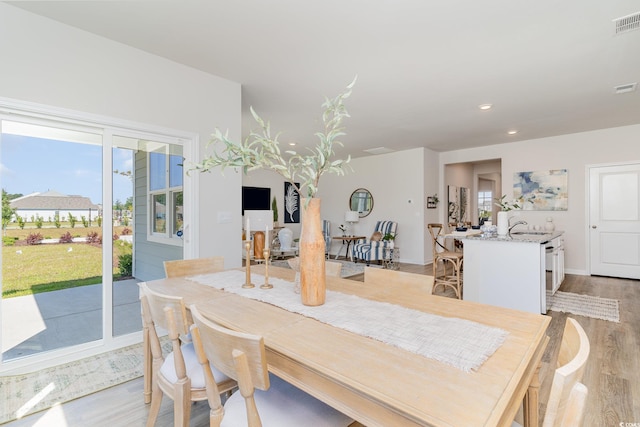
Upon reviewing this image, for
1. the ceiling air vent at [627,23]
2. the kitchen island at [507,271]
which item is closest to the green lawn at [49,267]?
the kitchen island at [507,271]

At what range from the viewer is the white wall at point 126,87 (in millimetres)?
2234

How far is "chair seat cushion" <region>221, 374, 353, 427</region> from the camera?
1090 millimetres

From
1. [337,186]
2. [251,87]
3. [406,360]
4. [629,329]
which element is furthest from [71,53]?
[337,186]

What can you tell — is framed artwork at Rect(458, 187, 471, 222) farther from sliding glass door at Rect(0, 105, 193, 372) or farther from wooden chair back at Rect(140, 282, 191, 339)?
wooden chair back at Rect(140, 282, 191, 339)

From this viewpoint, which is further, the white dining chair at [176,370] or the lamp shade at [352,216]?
the lamp shade at [352,216]

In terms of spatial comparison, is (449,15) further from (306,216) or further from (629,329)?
(629,329)

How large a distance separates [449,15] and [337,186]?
6445 mm

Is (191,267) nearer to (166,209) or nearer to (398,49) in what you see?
(166,209)

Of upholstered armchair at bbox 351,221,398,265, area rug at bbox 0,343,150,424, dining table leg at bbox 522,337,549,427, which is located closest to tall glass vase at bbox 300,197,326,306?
dining table leg at bbox 522,337,549,427

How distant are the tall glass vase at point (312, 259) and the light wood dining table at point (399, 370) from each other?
0.14m

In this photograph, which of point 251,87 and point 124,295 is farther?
point 251,87

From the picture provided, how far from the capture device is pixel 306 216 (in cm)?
145

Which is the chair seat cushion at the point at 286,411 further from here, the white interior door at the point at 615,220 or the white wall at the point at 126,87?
the white interior door at the point at 615,220

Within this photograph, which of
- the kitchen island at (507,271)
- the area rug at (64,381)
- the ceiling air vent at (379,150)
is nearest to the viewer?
the area rug at (64,381)
